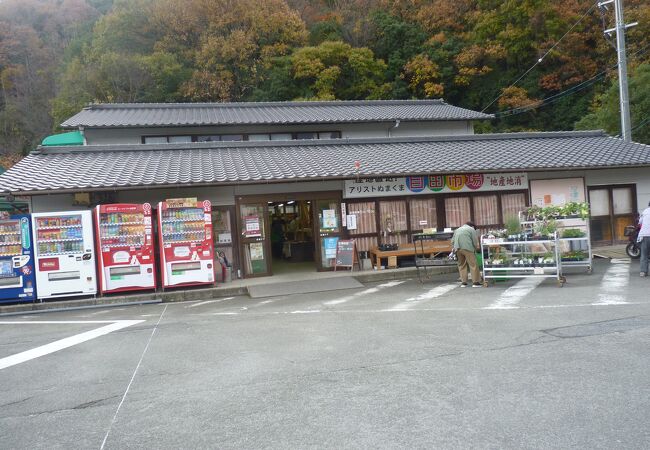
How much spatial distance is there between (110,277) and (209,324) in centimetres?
457

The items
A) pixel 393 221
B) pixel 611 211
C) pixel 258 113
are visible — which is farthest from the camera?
pixel 258 113

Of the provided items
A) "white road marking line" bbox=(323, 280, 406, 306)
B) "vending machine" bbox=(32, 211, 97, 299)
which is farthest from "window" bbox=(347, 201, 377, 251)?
"vending machine" bbox=(32, 211, 97, 299)

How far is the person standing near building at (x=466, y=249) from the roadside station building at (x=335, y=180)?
337 centimetres

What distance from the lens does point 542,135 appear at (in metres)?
18.6

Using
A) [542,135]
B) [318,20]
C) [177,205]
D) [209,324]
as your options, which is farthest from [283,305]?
[318,20]

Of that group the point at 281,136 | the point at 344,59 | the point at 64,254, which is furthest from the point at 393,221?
the point at 344,59

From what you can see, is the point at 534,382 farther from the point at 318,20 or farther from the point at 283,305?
the point at 318,20

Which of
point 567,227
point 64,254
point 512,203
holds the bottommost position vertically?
point 567,227

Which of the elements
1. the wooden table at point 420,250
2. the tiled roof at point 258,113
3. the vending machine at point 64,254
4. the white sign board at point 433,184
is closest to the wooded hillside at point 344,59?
the tiled roof at point 258,113

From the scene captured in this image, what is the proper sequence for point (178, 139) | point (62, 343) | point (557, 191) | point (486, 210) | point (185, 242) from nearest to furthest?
1. point (62, 343)
2. point (185, 242)
3. point (486, 210)
4. point (557, 191)
5. point (178, 139)

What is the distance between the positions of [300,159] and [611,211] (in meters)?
10.4

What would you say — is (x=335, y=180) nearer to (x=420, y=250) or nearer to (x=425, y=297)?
(x=420, y=250)

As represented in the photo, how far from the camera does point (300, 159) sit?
50.3 ft

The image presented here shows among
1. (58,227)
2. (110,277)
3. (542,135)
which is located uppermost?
(542,135)
